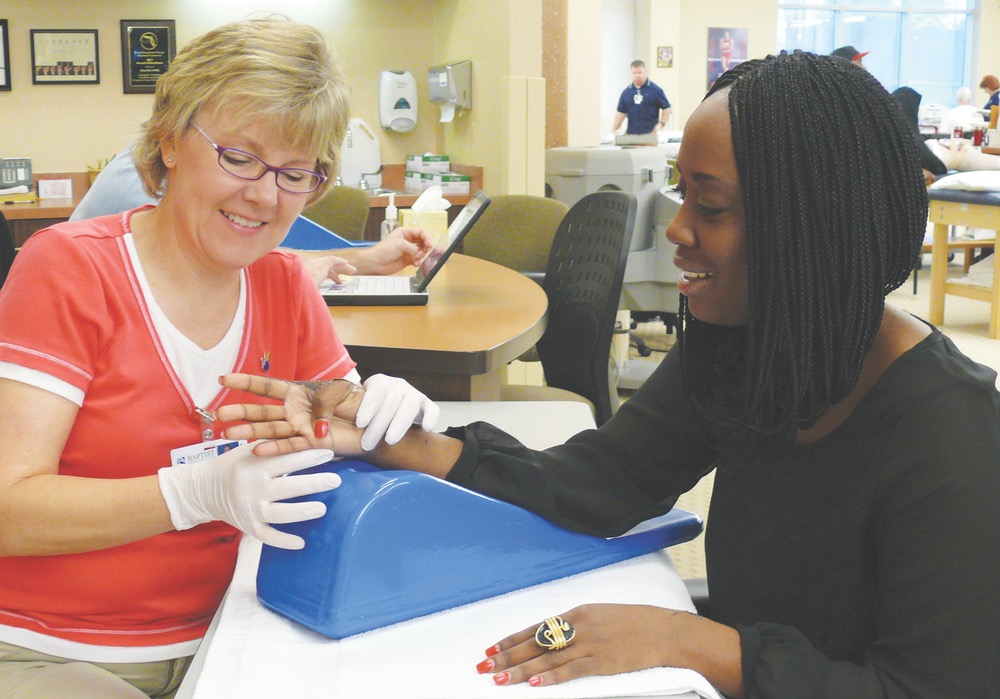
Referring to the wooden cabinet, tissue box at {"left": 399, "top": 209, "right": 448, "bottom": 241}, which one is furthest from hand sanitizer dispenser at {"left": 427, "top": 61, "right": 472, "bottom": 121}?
tissue box at {"left": 399, "top": 209, "right": 448, "bottom": 241}

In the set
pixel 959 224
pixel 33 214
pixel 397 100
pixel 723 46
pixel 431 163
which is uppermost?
pixel 723 46

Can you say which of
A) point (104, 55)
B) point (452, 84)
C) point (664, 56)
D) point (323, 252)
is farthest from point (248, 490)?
point (664, 56)

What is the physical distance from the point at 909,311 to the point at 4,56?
426 cm

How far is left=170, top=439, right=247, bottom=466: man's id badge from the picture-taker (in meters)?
1.23

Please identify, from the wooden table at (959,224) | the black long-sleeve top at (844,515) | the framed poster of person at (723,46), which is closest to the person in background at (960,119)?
the framed poster of person at (723,46)

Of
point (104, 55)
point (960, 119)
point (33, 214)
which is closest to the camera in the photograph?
point (33, 214)

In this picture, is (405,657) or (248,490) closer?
(405,657)

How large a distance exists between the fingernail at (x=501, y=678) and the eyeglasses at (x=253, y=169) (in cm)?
69

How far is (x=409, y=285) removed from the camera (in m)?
2.56

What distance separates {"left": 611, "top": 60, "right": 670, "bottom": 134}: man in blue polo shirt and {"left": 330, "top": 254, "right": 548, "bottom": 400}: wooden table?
21.5 feet

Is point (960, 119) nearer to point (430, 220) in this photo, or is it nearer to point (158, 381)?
point (430, 220)

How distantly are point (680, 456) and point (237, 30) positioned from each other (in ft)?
2.53

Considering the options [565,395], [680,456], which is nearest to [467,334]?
[565,395]

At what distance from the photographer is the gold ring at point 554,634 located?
0.90 meters
